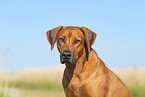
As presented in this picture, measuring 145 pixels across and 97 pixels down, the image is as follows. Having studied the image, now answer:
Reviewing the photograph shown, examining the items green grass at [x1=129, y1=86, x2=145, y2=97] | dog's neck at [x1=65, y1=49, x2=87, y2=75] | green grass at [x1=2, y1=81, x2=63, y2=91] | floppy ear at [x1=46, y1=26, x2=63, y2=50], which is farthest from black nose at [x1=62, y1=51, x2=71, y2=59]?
green grass at [x1=2, y1=81, x2=63, y2=91]

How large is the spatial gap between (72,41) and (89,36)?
40 centimetres

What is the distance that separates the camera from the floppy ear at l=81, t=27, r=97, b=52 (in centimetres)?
506

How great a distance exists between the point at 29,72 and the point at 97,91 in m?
13.7

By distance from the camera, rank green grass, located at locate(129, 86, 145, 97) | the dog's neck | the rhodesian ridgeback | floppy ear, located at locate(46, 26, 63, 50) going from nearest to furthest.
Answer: the rhodesian ridgeback → the dog's neck → floppy ear, located at locate(46, 26, 63, 50) → green grass, located at locate(129, 86, 145, 97)

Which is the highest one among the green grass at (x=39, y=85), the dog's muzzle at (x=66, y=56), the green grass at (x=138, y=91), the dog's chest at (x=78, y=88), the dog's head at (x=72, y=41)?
Result: the dog's head at (x=72, y=41)

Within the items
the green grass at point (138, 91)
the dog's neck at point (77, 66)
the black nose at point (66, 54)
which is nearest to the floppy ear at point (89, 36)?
the dog's neck at point (77, 66)

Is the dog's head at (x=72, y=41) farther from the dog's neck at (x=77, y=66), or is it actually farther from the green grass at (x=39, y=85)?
the green grass at (x=39, y=85)

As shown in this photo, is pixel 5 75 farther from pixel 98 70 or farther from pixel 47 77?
pixel 47 77

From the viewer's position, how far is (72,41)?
502 cm

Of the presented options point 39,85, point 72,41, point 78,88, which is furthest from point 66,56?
point 39,85

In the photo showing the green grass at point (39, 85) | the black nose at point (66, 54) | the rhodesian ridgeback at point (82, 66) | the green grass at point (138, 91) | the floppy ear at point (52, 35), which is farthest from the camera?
the green grass at point (39, 85)

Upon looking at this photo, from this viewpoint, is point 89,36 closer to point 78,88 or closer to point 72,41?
point 72,41

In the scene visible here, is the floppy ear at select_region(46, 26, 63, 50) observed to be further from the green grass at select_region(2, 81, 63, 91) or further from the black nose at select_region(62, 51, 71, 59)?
the green grass at select_region(2, 81, 63, 91)

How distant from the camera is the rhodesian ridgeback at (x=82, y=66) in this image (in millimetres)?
5023
